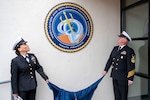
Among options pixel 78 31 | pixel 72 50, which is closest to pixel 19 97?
pixel 72 50

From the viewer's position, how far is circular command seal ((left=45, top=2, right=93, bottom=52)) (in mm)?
3150

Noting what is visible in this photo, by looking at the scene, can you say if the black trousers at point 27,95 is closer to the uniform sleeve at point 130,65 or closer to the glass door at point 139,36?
the uniform sleeve at point 130,65

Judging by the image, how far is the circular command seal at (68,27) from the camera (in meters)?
3.15

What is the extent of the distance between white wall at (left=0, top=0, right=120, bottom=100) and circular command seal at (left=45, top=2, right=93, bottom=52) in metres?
0.08

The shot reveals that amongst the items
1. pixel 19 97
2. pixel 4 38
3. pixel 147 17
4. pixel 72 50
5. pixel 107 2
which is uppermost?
pixel 107 2

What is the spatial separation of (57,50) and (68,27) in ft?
1.44

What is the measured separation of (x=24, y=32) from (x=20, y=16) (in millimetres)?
256

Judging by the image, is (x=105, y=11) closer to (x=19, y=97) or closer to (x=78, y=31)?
(x=78, y=31)

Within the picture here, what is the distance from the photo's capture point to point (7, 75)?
2914mm

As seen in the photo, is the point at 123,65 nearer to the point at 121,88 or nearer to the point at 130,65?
the point at 130,65

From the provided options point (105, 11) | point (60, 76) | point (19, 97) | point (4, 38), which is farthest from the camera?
point (105, 11)

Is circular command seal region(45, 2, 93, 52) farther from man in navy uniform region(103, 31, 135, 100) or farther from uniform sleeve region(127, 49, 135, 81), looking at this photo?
uniform sleeve region(127, 49, 135, 81)

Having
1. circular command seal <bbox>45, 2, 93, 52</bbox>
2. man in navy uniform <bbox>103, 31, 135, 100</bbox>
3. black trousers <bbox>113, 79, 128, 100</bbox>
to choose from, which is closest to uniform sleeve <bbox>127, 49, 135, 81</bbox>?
man in navy uniform <bbox>103, 31, 135, 100</bbox>

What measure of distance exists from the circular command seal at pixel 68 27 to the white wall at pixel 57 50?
0.08 m
